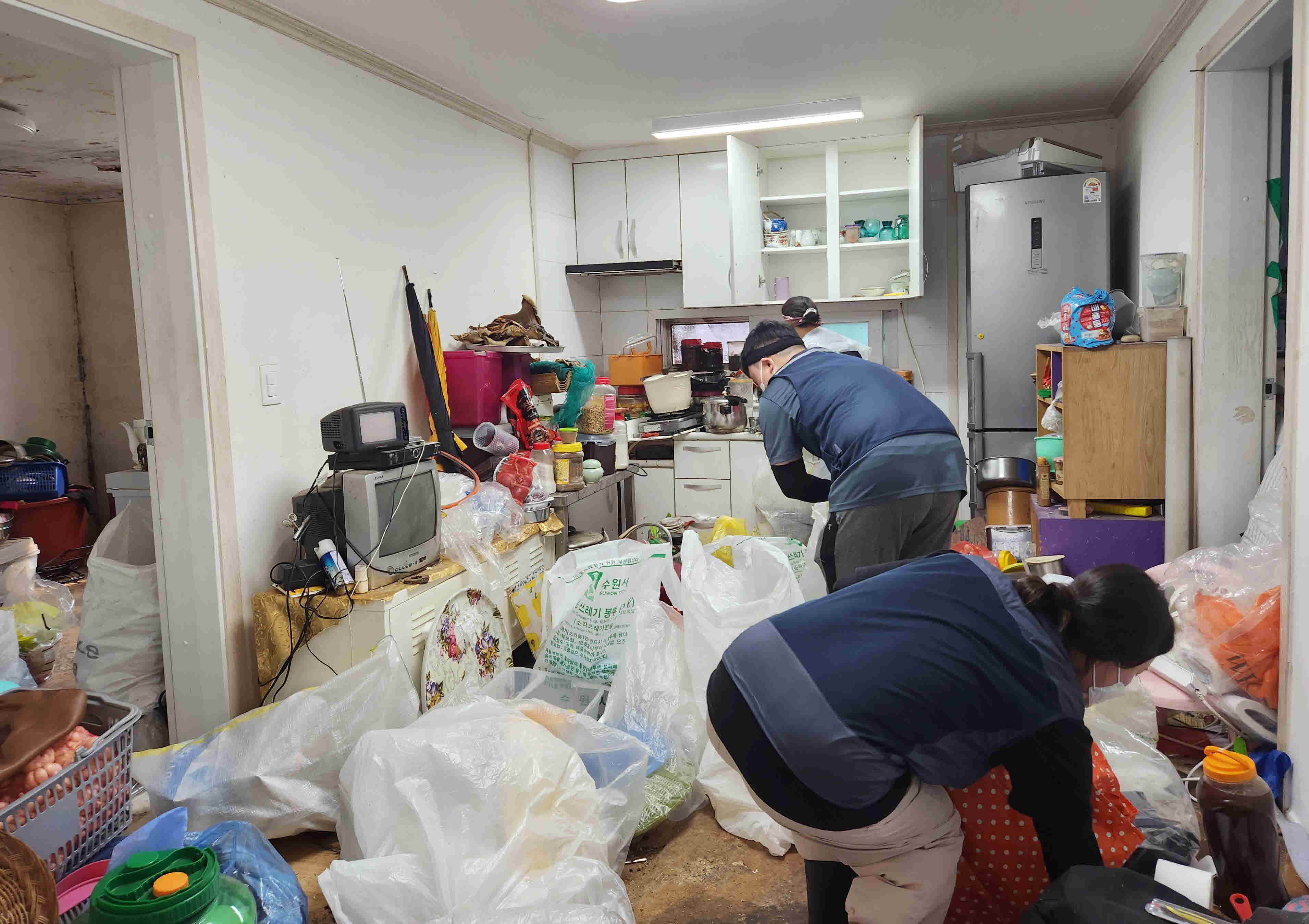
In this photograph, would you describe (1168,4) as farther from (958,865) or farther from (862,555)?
(958,865)

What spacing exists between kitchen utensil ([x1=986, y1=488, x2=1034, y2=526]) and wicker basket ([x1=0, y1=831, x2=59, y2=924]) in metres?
3.67

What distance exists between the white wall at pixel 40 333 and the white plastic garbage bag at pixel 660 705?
214 inches

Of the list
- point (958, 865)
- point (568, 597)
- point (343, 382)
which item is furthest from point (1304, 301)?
point (343, 382)

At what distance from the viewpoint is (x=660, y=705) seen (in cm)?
246

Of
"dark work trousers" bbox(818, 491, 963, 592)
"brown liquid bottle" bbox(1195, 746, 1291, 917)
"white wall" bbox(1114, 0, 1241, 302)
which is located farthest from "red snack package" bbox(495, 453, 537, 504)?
"white wall" bbox(1114, 0, 1241, 302)

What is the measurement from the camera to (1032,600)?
1.39m

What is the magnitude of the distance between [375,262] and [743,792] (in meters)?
2.42

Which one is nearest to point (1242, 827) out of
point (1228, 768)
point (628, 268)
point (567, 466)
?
point (1228, 768)

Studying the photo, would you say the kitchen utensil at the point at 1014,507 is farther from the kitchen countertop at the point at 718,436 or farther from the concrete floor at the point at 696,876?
the concrete floor at the point at 696,876

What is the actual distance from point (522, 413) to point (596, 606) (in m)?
1.47

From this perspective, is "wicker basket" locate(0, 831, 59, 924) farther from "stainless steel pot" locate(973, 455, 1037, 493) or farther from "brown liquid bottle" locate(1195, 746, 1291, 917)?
"stainless steel pot" locate(973, 455, 1037, 493)

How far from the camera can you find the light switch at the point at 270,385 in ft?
9.24

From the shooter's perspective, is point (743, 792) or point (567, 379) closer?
point (743, 792)

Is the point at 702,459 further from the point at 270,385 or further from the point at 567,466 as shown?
the point at 270,385
